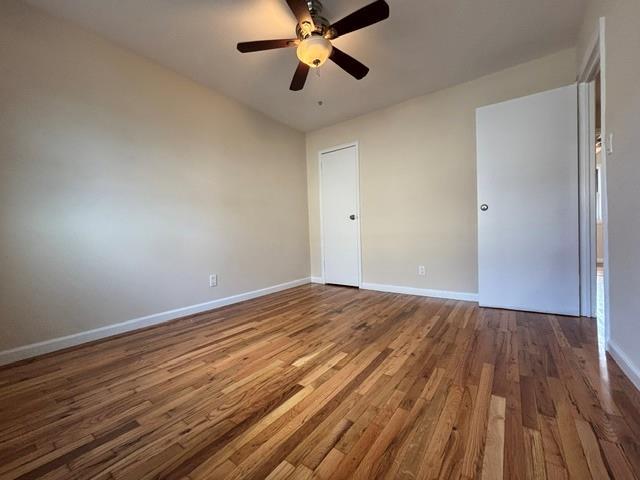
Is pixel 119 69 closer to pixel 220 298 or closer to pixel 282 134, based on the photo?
pixel 282 134

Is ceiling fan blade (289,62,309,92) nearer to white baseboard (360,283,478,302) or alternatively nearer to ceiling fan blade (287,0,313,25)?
ceiling fan blade (287,0,313,25)

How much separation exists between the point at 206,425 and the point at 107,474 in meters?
0.33

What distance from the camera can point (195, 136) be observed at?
2730 millimetres

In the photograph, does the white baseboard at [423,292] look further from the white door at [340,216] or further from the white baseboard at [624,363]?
the white baseboard at [624,363]

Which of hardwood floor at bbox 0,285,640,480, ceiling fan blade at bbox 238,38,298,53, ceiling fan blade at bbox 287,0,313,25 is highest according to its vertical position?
ceiling fan blade at bbox 287,0,313,25

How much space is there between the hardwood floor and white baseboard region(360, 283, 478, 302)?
70 centimetres

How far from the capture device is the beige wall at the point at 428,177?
105 inches

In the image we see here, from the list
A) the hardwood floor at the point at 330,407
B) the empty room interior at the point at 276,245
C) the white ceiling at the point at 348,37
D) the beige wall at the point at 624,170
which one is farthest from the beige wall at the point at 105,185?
the beige wall at the point at 624,170

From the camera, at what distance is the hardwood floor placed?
93 cm

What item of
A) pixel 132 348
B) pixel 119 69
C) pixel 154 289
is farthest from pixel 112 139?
pixel 132 348

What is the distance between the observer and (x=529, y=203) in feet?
7.88

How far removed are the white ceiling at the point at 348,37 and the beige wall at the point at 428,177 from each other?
0.21 m

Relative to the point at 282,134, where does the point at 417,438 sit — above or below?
below

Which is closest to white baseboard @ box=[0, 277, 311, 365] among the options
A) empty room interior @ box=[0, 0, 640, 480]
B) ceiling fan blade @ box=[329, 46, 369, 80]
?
empty room interior @ box=[0, 0, 640, 480]
